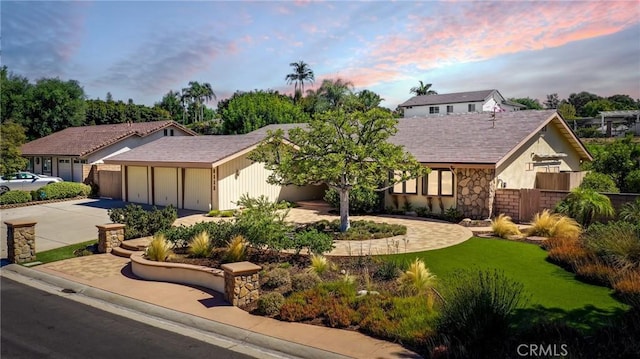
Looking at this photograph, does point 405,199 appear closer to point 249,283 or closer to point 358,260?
point 358,260

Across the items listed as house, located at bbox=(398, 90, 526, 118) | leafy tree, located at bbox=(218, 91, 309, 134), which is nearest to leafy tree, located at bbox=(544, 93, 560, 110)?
house, located at bbox=(398, 90, 526, 118)

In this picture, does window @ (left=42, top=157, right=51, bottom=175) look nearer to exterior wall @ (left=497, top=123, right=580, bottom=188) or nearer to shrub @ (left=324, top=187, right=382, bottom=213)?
shrub @ (left=324, top=187, right=382, bottom=213)

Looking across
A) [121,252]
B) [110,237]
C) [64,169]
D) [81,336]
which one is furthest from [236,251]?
[64,169]

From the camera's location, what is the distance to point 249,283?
33.3 feet

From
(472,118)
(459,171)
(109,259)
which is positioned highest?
(472,118)

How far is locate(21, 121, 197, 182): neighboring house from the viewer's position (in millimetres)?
34969

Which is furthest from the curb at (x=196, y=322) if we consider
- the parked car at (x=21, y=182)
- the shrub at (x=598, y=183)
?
the parked car at (x=21, y=182)

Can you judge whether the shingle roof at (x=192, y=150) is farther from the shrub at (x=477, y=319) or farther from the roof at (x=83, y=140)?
the shrub at (x=477, y=319)

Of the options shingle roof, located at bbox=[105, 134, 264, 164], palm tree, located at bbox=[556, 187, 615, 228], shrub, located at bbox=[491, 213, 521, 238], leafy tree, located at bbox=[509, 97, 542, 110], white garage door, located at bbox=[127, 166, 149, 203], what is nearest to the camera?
palm tree, located at bbox=[556, 187, 615, 228]

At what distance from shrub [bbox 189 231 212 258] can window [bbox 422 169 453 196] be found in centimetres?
1202

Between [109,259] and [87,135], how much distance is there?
2954cm

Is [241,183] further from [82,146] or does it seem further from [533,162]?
[82,146]

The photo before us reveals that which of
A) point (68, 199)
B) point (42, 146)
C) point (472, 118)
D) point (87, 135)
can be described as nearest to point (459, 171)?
point (472, 118)

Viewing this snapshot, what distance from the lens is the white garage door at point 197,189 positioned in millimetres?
24233
